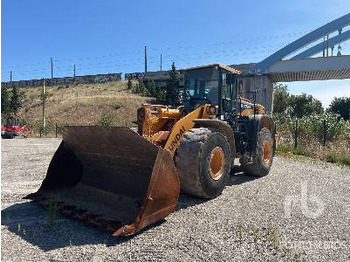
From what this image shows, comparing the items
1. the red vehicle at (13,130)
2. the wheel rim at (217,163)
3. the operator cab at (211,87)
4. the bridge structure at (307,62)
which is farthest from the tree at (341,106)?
the wheel rim at (217,163)

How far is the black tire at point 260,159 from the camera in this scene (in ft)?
30.8

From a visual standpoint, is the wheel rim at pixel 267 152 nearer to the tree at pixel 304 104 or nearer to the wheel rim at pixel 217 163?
the wheel rim at pixel 217 163

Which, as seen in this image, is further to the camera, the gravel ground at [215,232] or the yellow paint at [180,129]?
the yellow paint at [180,129]

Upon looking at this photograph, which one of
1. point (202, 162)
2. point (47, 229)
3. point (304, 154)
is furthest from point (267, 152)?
point (47, 229)

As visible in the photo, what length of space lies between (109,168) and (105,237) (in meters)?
1.76

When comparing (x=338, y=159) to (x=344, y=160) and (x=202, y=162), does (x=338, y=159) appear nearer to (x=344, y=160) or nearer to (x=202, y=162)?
(x=344, y=160)

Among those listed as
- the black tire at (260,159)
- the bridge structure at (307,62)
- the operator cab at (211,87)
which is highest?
the bridge structure at (307,62)

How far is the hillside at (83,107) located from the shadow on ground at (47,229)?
34882mm

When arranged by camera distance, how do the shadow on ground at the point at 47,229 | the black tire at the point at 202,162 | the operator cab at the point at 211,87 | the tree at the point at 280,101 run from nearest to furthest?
the shadow on ground at the point at 47,229 → the black tire at the point at 202,162 → the operator cab at the point at 211,87 → the tree at the point at 280,101

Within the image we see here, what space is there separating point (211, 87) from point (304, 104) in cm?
4842

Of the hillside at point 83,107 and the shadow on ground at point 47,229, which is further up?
the hillside at point 83,107

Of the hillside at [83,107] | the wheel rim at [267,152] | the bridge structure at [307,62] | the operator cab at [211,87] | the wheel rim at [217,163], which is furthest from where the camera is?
the hillside at [83,107]

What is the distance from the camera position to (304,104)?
53.6m

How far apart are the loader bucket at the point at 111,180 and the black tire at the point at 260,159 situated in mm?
3732
